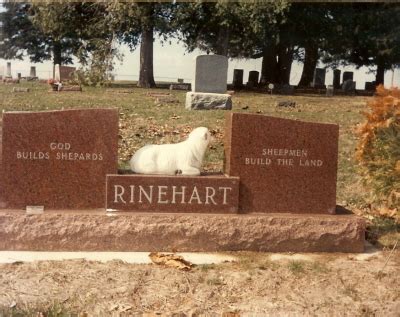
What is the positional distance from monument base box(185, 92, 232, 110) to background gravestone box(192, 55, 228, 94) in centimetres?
62

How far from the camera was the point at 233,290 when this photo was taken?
400cm

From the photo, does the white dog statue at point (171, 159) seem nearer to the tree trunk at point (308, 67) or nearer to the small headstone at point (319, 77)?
the tree trunk at point (308, 67)

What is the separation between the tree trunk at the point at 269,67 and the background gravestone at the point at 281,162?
72.2 ft

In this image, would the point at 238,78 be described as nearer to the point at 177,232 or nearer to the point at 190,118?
the point at 190,118

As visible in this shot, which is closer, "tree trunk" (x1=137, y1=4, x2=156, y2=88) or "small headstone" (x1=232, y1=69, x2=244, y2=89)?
"tree trunk" (x1=137, y1=4, x2=156, y2=88)

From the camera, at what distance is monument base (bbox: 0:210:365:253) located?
15.7 feet

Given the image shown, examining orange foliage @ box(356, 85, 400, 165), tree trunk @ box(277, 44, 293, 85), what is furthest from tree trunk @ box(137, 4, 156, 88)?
orange foliage @ box(356, 85, 400, 165)

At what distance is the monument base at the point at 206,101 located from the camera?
14.0 meters

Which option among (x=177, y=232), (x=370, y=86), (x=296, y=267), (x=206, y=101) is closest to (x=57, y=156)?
(x=177, y=232)

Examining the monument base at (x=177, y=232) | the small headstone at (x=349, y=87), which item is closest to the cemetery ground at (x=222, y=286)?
the monument base at (x=177, y=232)

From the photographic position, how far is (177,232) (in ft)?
16.2

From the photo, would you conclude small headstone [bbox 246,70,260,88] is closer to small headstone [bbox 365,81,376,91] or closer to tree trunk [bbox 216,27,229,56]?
tree trunk [bbox 216,27,229,56]

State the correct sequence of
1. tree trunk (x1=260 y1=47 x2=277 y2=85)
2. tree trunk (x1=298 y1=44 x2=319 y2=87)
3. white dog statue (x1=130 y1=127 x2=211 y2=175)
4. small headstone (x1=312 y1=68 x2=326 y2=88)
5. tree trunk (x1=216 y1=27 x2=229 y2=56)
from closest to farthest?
white dog statue (x1=130 y1=127 x2=211 y2=175) → tree trunk (x1=216 y1=27 x2=229 y2=56) → tree trunk (x1=260 y1=47 x2=277 y2=85) → tree trunk (x1=298 y1=44 x2=319 y2=87) → small headstone (x1=312 y1=68 x2=326 y2=88)

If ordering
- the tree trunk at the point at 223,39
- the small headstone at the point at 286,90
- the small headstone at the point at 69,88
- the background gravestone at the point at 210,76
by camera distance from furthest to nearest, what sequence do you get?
the tree trunk at the point at 223,39, the small headstone at the point at 286,90, the small headstone at the point at 69,88, the background gravestone at the point at 210,76
